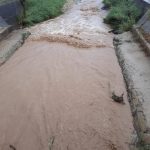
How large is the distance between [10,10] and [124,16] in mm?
4706

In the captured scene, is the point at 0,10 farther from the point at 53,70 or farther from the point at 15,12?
the point at 53,70

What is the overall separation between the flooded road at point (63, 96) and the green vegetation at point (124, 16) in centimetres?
88

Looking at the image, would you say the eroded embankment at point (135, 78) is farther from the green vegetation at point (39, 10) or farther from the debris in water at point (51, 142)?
the green vegetation at point (39, 10)

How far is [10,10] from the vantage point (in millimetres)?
13414

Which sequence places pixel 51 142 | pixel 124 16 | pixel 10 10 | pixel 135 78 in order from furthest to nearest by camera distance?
pixel 10 10
pixel 124 16
pixel 135 78
pixel 51 142

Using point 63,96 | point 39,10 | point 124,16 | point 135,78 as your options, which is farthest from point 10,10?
point 135,78

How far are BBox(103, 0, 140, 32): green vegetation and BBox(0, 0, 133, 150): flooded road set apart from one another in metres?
0.88

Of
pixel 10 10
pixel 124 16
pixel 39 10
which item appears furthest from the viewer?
pixel 39 10

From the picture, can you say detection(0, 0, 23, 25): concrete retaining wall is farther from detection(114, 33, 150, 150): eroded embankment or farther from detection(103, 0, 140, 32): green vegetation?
detection(114, 33, 150, 150): eroded embankment

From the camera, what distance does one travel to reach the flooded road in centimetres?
568

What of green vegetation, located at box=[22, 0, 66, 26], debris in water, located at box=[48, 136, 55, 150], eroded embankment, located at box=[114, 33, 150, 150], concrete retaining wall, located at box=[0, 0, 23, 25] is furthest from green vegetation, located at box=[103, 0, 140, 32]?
debris in water, located at box=[48, 136, 55, 150]

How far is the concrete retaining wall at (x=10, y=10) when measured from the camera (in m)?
13.0

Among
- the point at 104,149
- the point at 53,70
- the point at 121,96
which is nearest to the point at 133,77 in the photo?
the point at 121,96

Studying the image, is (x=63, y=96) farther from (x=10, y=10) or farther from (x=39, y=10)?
(x=39, y=10)
